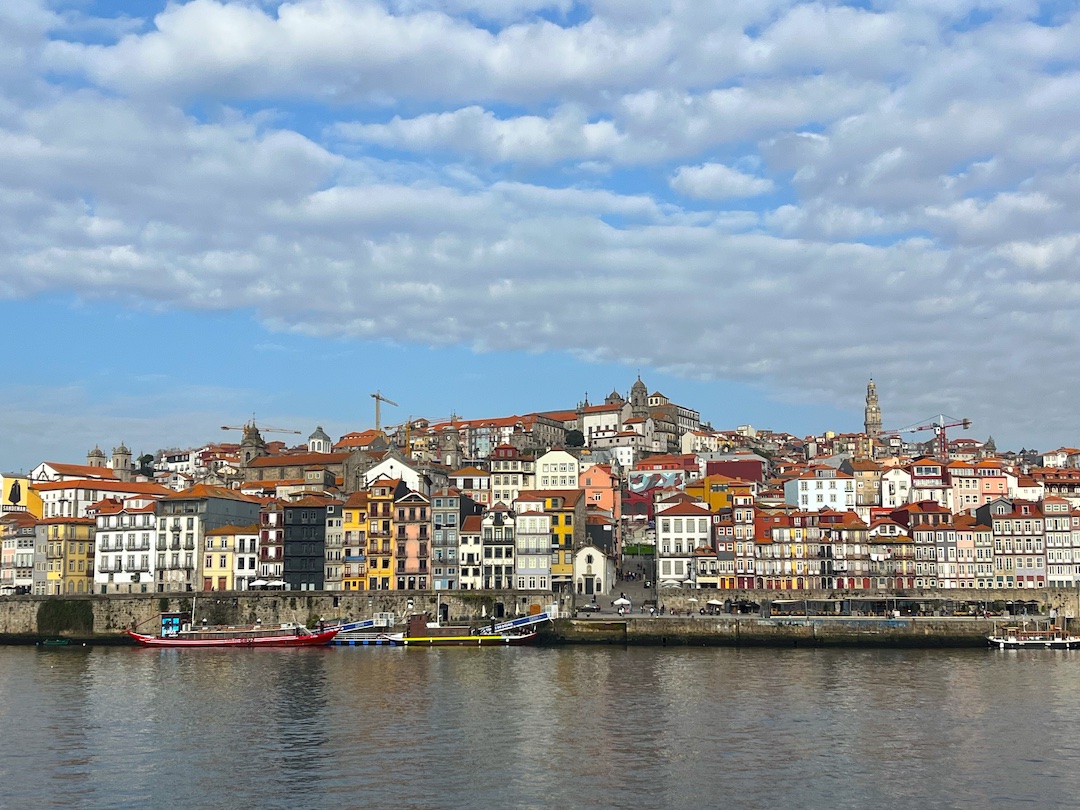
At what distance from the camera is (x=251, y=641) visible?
92062 mm

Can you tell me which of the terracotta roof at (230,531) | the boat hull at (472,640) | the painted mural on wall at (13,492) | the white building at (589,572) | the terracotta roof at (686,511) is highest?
the painted mural on wall at (13,492)

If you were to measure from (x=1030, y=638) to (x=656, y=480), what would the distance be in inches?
2737

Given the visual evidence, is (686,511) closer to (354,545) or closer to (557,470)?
(557,470)

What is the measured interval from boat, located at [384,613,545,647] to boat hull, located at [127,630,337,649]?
519 cm

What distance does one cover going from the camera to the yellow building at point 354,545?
105 meters

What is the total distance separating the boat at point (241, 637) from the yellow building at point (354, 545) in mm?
9539

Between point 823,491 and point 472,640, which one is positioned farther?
point 823,491

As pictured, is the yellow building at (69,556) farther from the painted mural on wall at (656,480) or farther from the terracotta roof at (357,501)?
the painted mural on wall at (656,480)

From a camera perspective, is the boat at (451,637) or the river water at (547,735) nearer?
the river water at (547,735)

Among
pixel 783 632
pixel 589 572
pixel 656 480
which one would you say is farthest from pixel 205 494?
pixel 656 480

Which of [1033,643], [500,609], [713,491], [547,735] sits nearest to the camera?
[547,735]

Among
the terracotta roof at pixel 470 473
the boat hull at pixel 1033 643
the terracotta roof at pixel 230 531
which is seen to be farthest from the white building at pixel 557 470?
the boat hull at pixel 1033 643

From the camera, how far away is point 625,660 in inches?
2928

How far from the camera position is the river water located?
36.6m
